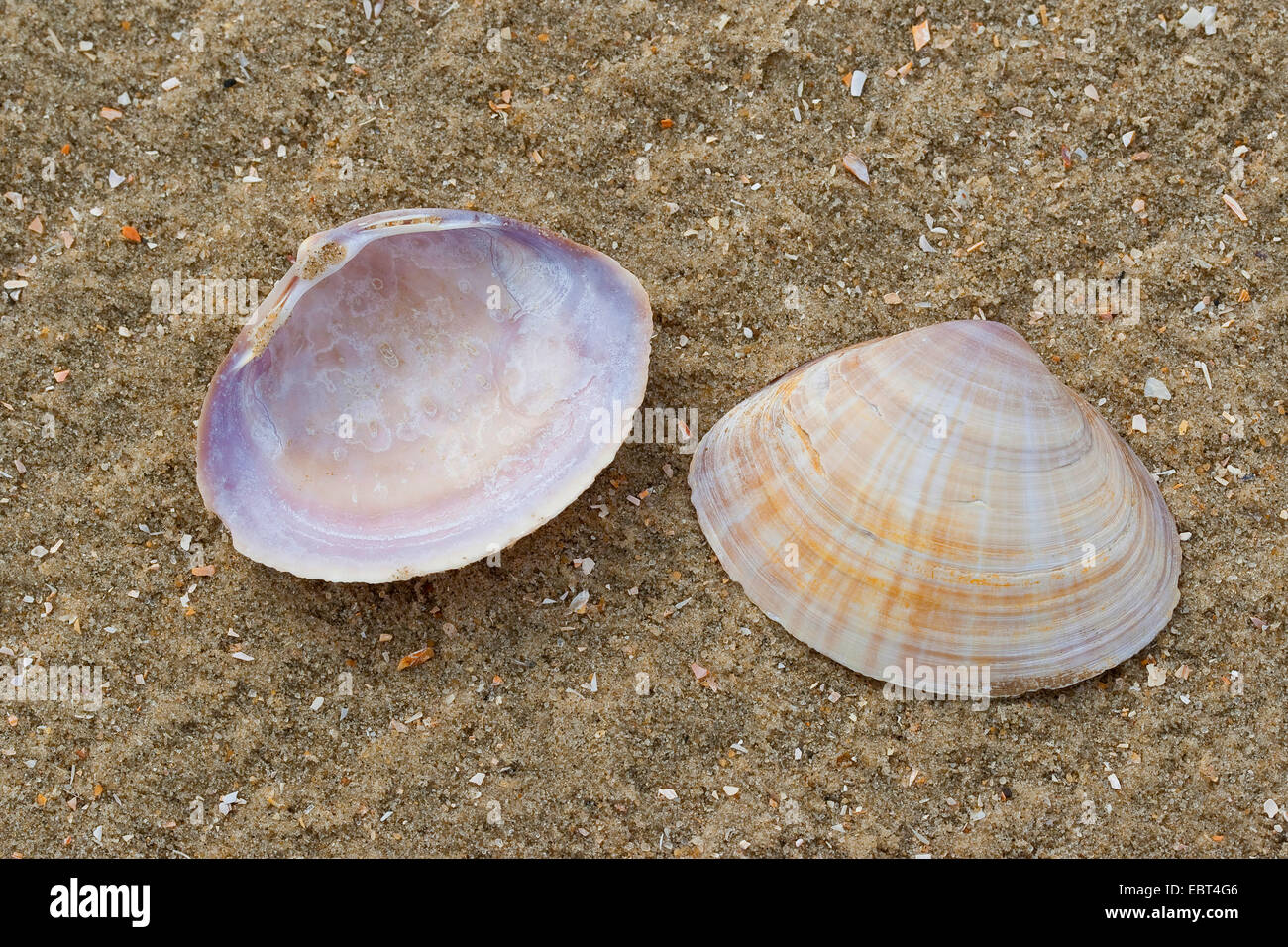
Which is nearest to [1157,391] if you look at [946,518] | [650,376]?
[946,518]

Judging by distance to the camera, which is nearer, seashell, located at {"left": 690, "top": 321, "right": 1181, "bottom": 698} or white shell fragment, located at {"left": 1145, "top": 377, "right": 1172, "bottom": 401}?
seashell, located at {"left": 690, "top": 321, "right": 1181, "bottom": 698}

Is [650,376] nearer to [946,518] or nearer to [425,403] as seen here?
[425,403]

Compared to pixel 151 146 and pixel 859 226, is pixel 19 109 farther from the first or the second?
pixel 859 226

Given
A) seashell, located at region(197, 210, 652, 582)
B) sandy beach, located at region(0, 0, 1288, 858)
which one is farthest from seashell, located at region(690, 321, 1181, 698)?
seashell, located at region(197, 210, 652, 582)

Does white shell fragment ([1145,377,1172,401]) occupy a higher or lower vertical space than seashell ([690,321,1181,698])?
higher

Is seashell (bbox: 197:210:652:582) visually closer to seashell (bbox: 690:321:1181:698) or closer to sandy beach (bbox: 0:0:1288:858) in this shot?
sandy beach (bbox: 0:0:1288:858)

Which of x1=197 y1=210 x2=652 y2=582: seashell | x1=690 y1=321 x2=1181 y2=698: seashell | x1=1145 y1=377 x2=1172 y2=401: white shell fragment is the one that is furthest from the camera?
x1=1145 y1=377 x2=1172 y2=401: white shell fragment
